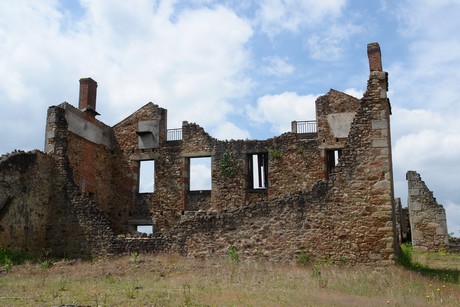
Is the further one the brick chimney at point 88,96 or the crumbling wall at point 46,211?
the brick chimney at point 88,96

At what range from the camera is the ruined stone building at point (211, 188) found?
13430mm

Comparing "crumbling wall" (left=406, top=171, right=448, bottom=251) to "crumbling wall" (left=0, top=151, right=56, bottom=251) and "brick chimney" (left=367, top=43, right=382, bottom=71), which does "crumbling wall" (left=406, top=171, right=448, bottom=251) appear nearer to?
"brick chimney" (left=367, top=43, right=382, bottom=71)

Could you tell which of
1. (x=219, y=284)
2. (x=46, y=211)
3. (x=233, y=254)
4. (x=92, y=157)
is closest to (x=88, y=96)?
(x=92, y=157)

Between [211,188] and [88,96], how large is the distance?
6618mm

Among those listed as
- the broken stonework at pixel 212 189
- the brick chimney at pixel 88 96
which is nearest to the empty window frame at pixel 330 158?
the broken stonework at pixel 212 189

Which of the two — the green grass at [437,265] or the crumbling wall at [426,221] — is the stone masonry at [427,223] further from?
the green grass at [437,265]

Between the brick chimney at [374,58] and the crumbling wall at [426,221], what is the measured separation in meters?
8.05

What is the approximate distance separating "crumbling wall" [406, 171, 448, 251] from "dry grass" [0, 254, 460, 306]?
8531mm

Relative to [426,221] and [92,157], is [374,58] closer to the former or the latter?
[426,221]

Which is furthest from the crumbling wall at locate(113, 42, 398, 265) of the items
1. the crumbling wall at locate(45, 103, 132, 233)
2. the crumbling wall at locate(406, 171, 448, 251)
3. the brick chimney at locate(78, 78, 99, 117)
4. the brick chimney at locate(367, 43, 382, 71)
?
the brick chimney at locate(78, 78, 99, 117)

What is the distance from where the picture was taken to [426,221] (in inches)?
802

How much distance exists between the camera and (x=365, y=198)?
43.7 feet

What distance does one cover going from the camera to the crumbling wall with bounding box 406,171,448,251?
20.2 metres

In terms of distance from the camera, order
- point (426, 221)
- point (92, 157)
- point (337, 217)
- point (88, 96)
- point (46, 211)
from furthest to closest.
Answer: point (88, 96) < point (92, 157) < point (426, 221) < point (46, 211) < point (337, 217)
